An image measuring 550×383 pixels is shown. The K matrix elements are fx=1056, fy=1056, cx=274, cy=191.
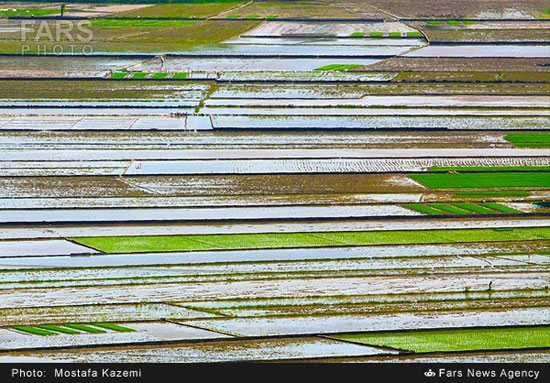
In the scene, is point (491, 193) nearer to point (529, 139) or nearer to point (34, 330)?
point (529, 139)

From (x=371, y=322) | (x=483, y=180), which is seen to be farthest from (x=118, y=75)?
(x=371, y=322)

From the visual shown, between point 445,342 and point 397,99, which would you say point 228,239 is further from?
point 397,99

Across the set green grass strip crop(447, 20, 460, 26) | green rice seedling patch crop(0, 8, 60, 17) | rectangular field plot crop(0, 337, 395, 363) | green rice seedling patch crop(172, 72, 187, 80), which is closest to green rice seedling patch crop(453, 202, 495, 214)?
rectangular field plot crop(0, 337, 395, 363)

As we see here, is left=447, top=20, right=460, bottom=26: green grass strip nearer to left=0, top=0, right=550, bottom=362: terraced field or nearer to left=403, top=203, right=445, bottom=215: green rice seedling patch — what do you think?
left=0, top=0, right=550, bottom=362: terraced field

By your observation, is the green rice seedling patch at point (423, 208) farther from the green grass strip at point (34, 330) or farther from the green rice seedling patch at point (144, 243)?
the green grass strip at point (34, 330)
